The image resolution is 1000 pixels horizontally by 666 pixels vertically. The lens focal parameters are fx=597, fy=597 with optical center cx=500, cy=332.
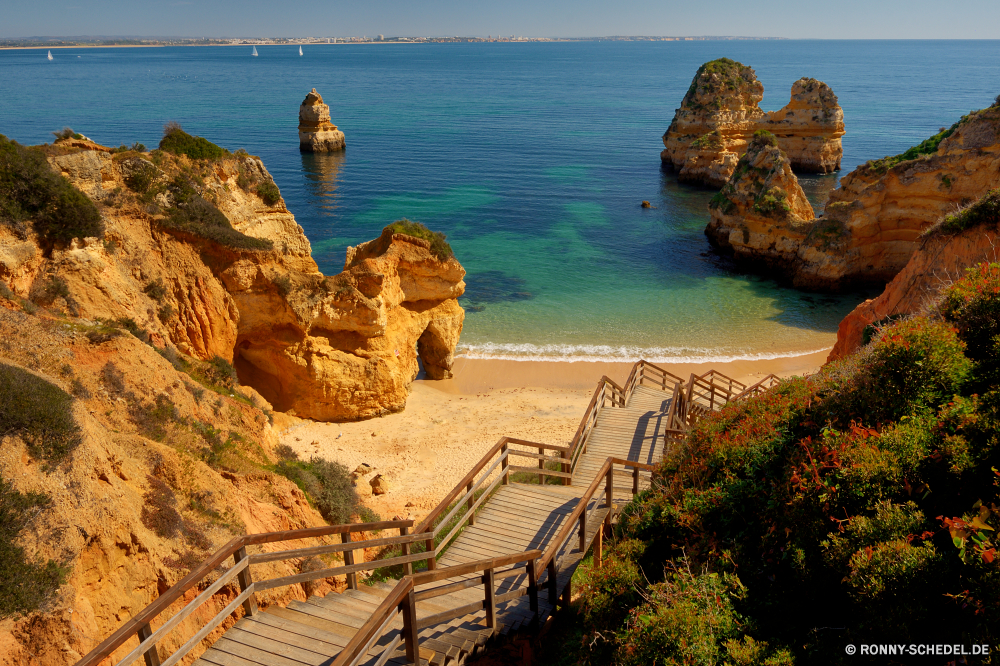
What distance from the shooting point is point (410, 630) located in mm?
5465

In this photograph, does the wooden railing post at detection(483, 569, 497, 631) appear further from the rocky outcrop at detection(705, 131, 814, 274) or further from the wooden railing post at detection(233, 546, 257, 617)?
the rocky outcrop at detection(705, 131, 814, 274)

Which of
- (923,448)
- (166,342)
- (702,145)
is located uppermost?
(702,145)

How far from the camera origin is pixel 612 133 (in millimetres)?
85000

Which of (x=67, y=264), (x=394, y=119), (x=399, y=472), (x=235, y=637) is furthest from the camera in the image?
(x=394, y=119)

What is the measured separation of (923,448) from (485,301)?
90.8ft

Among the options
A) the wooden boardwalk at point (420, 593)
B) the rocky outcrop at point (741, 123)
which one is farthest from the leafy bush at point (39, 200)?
the rocky outcrop at point (741, 123)

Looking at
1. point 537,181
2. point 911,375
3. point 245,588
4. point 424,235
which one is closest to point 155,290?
point 424,235

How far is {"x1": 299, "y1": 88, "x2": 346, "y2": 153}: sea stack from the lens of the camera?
232 ft

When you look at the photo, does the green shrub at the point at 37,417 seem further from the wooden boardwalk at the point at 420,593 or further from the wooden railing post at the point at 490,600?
the wooden railing post at the point at 490,600

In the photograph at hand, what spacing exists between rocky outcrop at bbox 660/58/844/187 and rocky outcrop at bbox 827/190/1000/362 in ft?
153

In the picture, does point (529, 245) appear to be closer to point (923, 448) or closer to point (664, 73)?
point (923, 448)

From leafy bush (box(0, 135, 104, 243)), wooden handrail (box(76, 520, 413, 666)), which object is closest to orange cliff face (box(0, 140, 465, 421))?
leafy bush (box(0, 135, 104, 243))

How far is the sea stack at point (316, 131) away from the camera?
2783 inches

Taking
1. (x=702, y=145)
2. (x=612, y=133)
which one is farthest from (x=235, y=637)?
(x=612, y=133)
